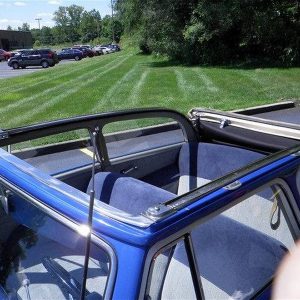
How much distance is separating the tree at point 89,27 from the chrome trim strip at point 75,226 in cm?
14183

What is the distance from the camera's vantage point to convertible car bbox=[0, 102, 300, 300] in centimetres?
157

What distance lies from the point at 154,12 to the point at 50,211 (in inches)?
1012

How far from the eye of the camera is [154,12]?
2609cm

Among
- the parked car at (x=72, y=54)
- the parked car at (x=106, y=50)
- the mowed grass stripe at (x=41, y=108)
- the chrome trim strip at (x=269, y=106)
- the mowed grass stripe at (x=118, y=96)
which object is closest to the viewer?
the mowed grass stripe at (x=41, y=108)

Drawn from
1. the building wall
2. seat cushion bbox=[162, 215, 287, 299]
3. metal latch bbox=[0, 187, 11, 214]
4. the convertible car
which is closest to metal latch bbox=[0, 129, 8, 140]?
the convertible car

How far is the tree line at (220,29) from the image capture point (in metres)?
22.4

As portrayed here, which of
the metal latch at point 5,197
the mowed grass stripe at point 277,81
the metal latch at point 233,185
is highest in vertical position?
the metal latch at point 233,185

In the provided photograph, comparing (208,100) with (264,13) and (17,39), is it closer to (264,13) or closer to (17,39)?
(264,13)

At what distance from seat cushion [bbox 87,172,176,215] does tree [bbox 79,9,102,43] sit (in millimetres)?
141021

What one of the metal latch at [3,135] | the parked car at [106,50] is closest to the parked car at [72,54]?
the parked car at [106,50]

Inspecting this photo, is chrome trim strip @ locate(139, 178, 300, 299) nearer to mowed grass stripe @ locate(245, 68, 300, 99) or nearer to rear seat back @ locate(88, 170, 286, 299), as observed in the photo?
rear seat back @ locate(88, 170, 286, 299)

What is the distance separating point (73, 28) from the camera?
150625mm

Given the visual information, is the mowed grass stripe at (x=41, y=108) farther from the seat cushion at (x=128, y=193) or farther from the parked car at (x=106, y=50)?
the parked car at (x=106, y=50)

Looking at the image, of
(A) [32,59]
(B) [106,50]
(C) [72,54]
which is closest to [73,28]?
(B) [106,50]
